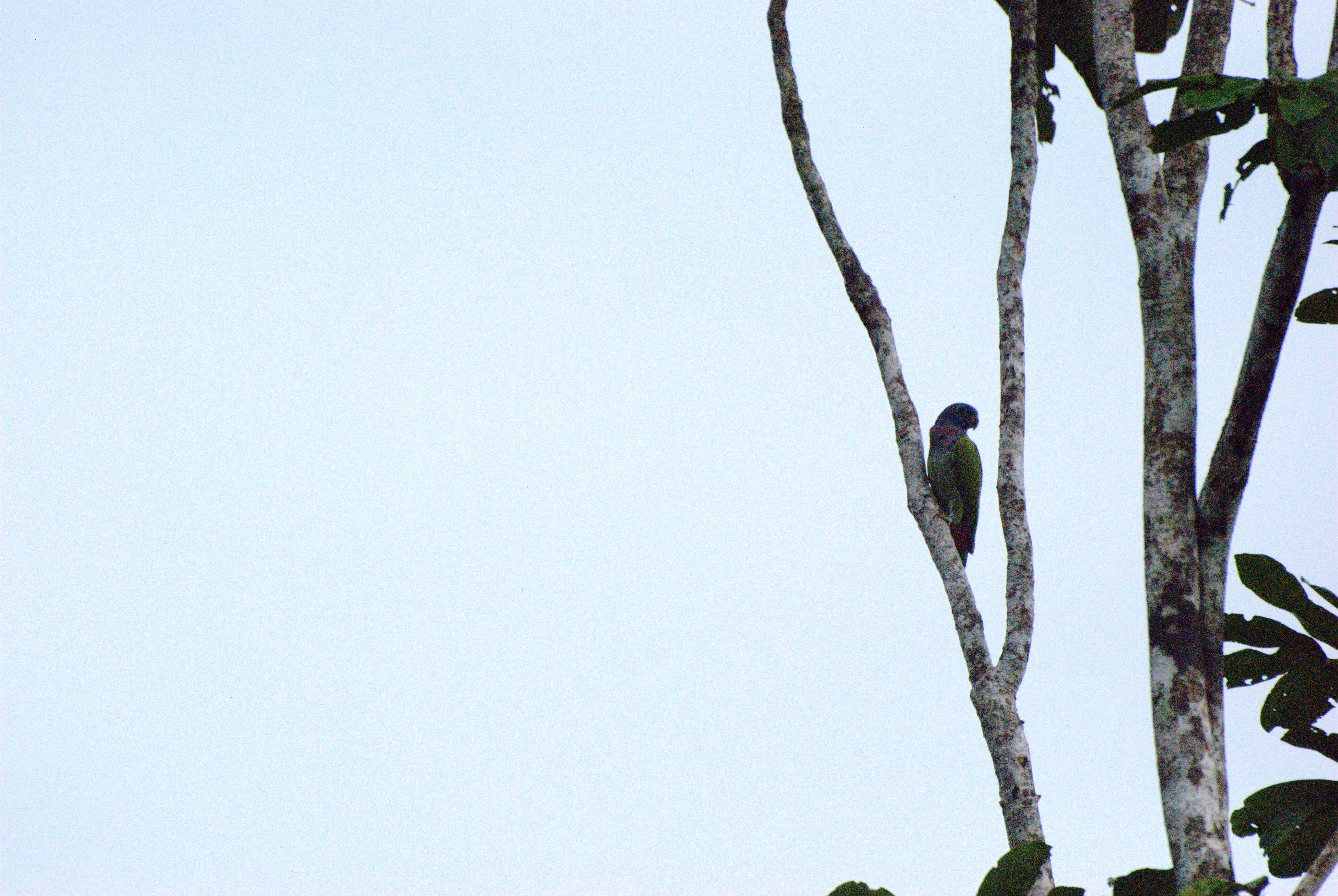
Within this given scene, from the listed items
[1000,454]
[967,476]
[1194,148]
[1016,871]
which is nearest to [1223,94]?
[1194,148]

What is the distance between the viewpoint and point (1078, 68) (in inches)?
230

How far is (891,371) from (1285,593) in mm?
1568

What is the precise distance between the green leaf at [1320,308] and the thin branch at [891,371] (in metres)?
1.32

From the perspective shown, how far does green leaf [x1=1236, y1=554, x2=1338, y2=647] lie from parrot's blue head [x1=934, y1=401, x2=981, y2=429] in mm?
4799

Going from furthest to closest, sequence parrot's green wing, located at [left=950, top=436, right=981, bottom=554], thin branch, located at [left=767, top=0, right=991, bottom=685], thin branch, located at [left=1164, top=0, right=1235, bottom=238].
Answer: parrot's green wing, located at [left=950, top=436, right=981, bottom=554]
thin branch, located at [left=767, top=0, right=991, bottom=685]
thin branch, located at [left=1164, top=0, right=1235, bottom=238]

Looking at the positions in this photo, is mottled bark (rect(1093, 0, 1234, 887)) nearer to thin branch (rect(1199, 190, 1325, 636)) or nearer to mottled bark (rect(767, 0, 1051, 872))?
thin branch (rect(1199, 190, 1325, 636))

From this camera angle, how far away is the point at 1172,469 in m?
3.20

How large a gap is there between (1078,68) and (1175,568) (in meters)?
3.47

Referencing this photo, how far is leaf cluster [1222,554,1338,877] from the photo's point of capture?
12.5 feet

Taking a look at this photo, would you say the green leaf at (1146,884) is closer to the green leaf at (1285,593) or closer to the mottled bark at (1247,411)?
the mottled bark at (1247,411)

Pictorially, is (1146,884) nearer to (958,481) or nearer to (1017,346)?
(1017,346)

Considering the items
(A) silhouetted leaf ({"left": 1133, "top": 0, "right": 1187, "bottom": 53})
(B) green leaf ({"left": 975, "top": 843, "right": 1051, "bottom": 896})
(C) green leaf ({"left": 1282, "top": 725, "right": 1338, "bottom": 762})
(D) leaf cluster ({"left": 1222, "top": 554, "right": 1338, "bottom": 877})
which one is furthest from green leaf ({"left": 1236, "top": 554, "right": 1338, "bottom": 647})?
(A) silhouetted leaf ({"left": 1133, "top": 0, "right": 1187, "bottom": 53})

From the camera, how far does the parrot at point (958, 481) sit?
25.9 feet

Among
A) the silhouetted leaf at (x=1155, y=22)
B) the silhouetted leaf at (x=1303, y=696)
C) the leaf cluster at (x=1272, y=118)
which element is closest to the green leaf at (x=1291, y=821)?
the silhouetted leaf at (x=1303, y=696)
